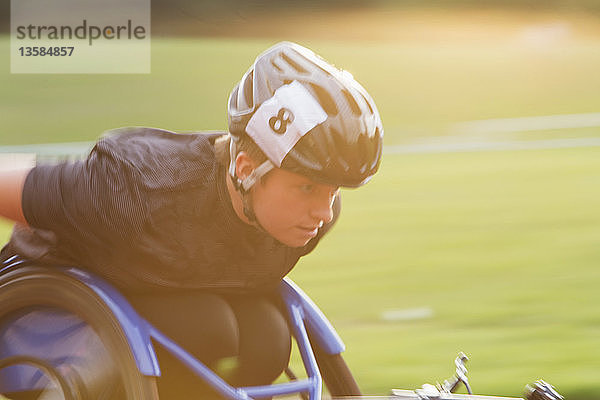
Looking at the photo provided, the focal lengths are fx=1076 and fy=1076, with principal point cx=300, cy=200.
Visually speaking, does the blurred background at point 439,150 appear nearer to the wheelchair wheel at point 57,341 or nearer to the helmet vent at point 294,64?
the wheelchair wheel at point 57,341

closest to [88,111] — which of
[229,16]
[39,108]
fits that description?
[39,108]

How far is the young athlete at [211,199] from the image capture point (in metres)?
2.18

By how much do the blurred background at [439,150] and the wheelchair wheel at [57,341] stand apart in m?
1.34

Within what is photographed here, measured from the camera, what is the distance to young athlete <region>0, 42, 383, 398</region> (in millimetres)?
2182

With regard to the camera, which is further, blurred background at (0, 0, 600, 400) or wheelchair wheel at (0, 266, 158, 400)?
blurred background at (0, 0, 600, 400)

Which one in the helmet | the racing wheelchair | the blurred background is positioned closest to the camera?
the helmet

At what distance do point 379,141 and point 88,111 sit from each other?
4.93m

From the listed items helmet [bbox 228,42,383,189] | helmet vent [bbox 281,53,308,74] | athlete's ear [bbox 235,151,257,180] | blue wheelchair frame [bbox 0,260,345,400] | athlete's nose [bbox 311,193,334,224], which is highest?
helmet vent [bbox 281,53,308,74]

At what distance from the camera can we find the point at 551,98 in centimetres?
812

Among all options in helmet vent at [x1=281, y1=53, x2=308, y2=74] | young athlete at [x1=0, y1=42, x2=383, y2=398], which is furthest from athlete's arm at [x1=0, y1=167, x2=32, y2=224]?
helmet vent at [x1=281, y1=53, x2=308, y2=74]

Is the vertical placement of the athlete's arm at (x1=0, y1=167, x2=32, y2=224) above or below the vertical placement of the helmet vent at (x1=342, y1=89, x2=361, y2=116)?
below

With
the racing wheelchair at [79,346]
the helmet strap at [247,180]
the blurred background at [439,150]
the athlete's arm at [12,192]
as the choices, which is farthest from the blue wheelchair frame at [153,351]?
the blurred background at [439,150]

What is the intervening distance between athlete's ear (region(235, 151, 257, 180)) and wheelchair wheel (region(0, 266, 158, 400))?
40 centimetres

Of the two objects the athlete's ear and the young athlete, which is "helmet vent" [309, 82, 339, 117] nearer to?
the young athlete
